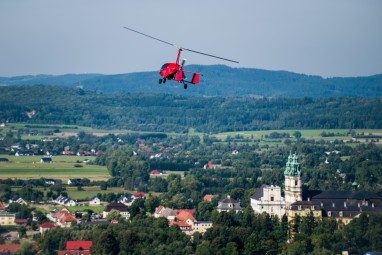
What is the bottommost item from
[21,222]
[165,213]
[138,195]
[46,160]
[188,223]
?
[46,160]

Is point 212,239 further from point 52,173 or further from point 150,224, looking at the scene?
point 52,173

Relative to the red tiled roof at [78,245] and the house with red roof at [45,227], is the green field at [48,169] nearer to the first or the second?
the house with red roof at [45,227]

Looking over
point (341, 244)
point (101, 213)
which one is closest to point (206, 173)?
point (101, 213)

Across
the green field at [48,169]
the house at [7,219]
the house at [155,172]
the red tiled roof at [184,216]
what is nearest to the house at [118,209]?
the red tiled roof at [184,216]

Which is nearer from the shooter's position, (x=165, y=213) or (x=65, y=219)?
(x=65, y=219)

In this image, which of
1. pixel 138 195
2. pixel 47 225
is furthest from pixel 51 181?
pixel 47 225

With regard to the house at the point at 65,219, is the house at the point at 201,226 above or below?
above

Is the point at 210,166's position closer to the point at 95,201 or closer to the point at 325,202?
the point at 95,201
